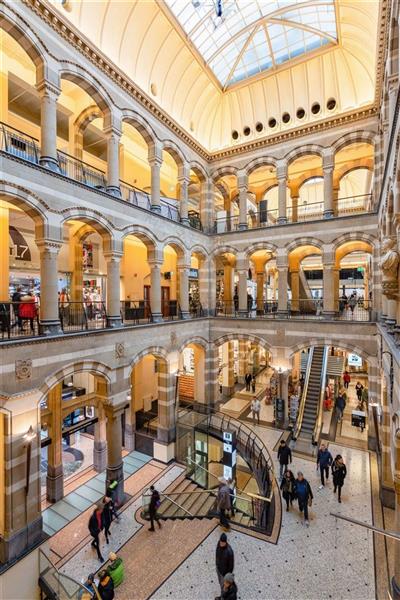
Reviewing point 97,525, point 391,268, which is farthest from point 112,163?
point 97,525

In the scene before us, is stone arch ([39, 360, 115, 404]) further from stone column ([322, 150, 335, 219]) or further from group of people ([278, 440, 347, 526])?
stone column ([322, 150, 335, 219])

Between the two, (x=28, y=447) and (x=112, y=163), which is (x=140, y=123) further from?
(x=28, y=447)

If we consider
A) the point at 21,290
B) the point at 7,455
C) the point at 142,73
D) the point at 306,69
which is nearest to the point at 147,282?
the point at 21,290

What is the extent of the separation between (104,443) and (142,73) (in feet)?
57.6

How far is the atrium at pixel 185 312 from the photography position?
838cm

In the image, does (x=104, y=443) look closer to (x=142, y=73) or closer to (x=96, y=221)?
(x=96, y=221)

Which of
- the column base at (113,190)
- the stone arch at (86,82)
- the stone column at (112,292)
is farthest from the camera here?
the column base at (113,190)

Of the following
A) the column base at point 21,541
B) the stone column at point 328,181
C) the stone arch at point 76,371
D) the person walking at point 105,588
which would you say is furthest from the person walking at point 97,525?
the stone column at point 328,181

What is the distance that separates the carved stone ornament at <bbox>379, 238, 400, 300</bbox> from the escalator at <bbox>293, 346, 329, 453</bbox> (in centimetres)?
1035

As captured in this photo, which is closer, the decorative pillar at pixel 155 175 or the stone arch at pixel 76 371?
the stone arch at pixel 76 371

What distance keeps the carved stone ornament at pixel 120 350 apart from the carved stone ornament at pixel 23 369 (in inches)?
135

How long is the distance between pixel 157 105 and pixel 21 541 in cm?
1731

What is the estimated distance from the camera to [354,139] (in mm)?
15070

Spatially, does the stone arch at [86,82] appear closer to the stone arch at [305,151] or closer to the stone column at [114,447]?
the stone arch at [305,151]
